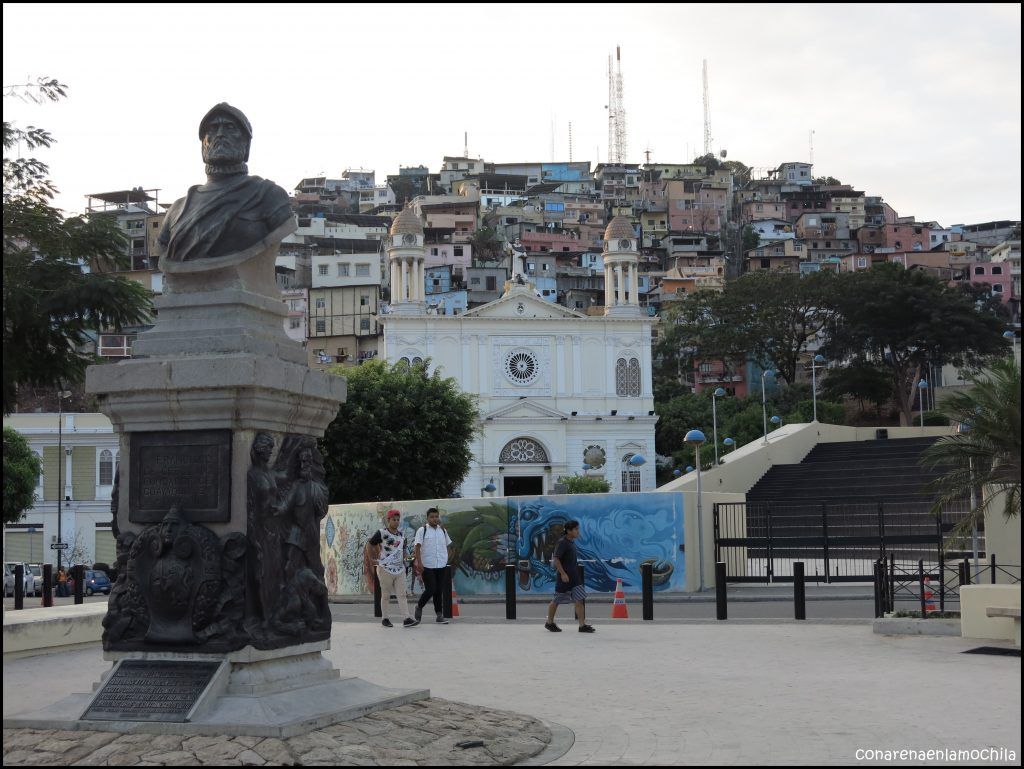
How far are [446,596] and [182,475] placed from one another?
9.42 metres

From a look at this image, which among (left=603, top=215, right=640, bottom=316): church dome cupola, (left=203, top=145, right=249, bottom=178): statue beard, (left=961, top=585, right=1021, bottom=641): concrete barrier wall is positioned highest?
(left=603, top=215, right=640, bottom=316): church dome cupola

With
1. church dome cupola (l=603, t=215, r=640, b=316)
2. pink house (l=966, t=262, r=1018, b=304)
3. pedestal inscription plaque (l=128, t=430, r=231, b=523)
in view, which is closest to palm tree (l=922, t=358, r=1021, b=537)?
pedestal inscription plaque (l=128, t=430, r=231, b=523)

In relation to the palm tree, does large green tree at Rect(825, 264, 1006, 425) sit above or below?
above

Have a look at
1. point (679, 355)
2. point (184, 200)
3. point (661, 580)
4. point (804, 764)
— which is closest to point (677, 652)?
point (804, 764)

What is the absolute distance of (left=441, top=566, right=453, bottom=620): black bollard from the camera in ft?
56.3

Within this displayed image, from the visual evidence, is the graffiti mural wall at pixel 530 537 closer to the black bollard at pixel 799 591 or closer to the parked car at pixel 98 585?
the black bollard at pixel 799 591

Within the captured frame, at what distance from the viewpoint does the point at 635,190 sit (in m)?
133

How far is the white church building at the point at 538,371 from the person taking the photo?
6444 centimetres

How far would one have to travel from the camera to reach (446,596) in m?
17.3

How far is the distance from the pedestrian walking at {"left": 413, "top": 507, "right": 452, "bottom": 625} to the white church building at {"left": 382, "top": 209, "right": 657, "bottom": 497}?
4583 cm

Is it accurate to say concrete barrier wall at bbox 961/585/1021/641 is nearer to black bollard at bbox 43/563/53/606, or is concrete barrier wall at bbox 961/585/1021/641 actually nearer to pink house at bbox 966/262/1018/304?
black bollard at bbox 43/563/53/606

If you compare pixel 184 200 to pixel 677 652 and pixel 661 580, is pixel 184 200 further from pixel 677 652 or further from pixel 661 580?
pixel 661 580

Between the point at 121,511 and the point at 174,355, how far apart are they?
3.54 ft

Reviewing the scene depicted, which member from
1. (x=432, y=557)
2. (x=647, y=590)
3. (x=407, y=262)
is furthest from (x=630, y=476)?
(x=432, y=557)
